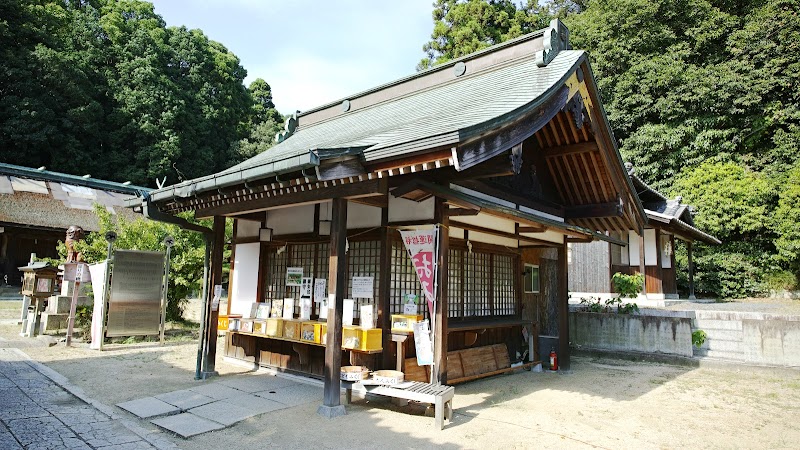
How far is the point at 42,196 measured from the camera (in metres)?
19.6

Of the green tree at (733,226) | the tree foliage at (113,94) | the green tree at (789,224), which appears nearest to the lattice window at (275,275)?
the tree foliage at (113,94)

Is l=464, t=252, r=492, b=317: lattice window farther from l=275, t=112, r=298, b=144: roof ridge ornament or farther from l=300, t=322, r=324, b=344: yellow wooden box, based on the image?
l=275, t=112, r=298, b=144: roof ridge ornament

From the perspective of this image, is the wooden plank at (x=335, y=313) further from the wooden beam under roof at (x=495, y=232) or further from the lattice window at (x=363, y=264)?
the wooden beam under roof at (x=495, y=232)

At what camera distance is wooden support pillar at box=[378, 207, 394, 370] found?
21.6ft

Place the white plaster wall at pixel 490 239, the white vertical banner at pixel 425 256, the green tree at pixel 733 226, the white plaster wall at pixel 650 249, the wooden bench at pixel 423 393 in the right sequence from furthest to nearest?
the green tree at pixel 733 226 < the white plaster wall at pixel 650 249 < the white plaster wall at pixel 490 239 < the white vertical banner at pixel 425 256 < the wooden bench at pixel 423 393

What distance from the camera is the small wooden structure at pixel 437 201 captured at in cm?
532

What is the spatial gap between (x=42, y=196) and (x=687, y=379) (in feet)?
79.1

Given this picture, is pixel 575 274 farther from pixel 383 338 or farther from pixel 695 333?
pixel 383 338

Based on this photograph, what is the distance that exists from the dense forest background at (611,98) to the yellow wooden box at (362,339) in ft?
66.9

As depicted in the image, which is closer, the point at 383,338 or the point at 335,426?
the point at 335,426

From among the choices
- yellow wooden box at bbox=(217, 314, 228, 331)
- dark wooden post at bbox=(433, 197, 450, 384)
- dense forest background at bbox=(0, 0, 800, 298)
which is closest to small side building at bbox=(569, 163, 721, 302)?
dense forest background at bbox=(0, 0, 800, 298)

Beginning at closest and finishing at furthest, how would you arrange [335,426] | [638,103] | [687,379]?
[335,426], [687,379], [638,103]

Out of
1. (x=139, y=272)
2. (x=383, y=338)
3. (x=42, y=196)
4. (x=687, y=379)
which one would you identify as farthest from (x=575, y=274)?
(x=42, y=196)

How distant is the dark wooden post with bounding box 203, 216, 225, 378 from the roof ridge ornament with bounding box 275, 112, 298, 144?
402 centimetres
